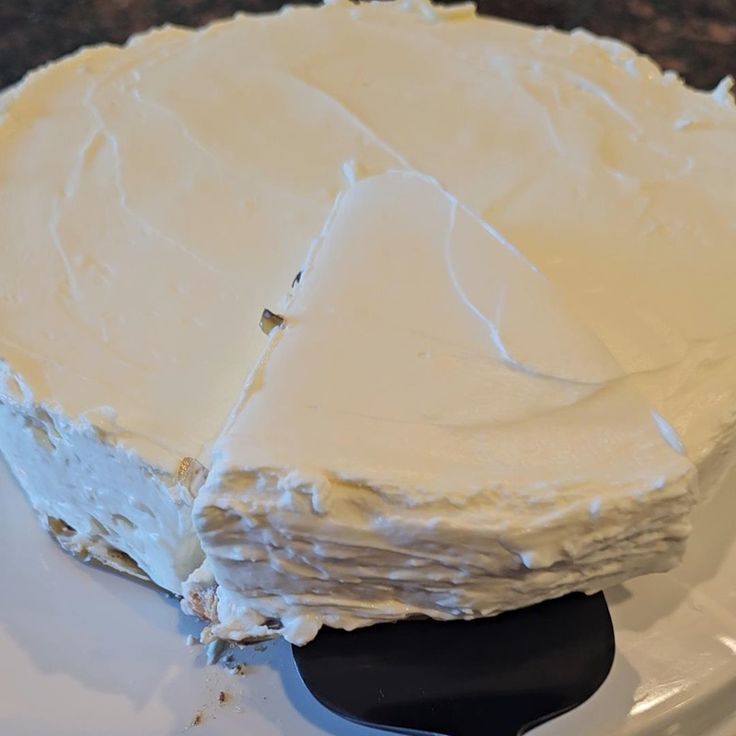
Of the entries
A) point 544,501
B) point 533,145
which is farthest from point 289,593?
point 533,145

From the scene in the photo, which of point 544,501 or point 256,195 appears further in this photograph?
point 256,195

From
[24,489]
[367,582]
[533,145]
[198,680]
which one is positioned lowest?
[198,680]

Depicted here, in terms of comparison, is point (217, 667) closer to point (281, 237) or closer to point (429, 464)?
point (429, 464)

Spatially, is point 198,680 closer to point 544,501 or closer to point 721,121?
point 544,501

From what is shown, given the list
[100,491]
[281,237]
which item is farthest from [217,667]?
[281,237]

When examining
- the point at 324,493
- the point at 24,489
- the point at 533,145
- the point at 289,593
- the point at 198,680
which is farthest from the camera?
the point at 533,145

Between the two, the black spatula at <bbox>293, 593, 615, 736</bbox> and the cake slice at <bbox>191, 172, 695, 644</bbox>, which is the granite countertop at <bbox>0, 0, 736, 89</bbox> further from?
the black spatula at <bbox>293, 593, 615, 736</bbox>
